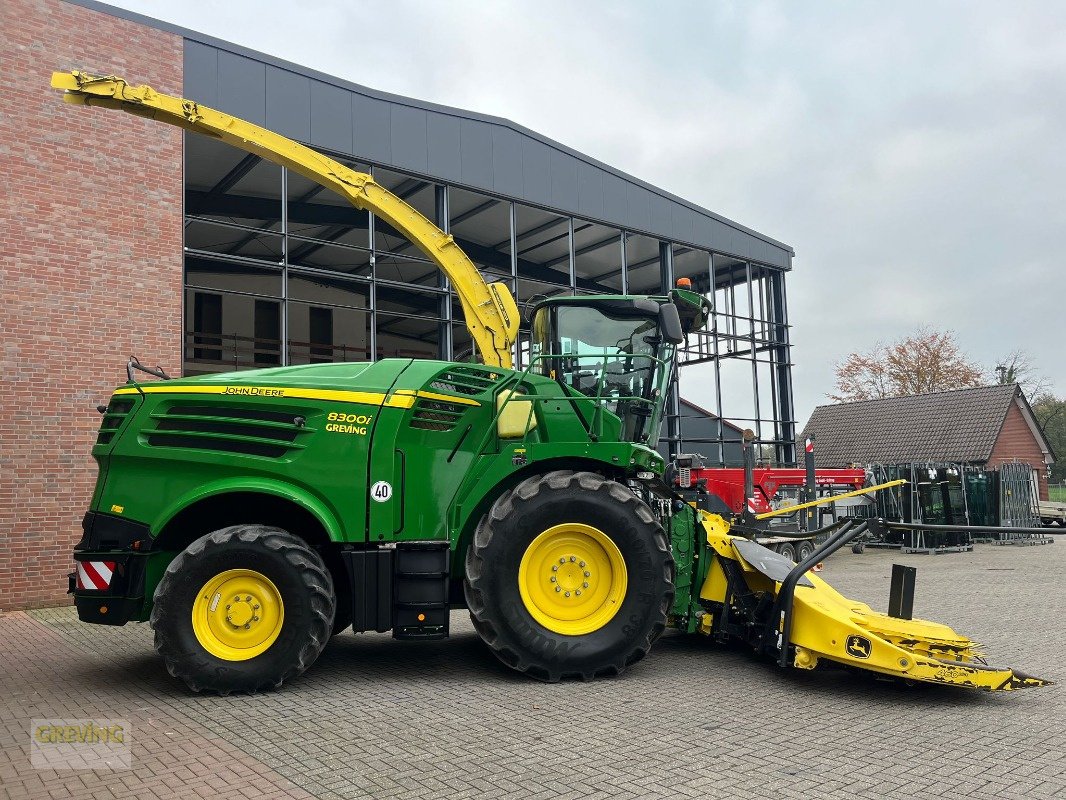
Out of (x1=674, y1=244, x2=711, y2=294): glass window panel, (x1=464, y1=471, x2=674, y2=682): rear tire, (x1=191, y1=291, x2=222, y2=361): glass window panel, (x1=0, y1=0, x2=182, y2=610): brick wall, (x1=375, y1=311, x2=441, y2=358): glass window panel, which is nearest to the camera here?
(x1=464, y1=471, x2=674, y2=682): rear tire

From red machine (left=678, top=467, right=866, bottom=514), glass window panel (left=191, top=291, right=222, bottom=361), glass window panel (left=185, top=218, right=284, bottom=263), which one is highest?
glass window panel (left=185, top=218, right=284, bottom=263)

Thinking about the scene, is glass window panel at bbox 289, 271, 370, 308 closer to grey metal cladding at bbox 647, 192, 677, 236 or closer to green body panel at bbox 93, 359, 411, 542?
grey metal cladding at bbox 647, 192, 677, 236

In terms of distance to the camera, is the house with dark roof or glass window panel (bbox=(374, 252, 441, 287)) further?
the house with dark roof

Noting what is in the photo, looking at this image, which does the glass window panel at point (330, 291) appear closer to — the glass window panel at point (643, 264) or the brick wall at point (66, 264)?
the glass window panel at point (643, 264)

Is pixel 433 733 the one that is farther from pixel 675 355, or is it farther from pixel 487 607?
pixel 675 355

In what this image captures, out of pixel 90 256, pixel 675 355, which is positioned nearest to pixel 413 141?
pixel 90 256

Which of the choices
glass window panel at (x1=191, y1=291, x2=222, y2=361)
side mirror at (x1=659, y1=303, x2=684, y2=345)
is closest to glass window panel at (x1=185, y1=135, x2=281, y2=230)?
glass window panel at (x1=191, y1=291, x2=222, y2=361)

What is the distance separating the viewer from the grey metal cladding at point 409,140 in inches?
557

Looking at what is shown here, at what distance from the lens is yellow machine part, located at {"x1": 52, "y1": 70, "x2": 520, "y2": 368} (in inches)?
339

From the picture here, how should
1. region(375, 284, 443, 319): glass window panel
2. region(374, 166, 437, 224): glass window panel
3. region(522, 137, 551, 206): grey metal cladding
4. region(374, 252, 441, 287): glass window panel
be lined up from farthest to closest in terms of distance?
region(375, 284, 443, 319): glass window panel
region(374, 252, 441, 287): glass window panel
region(522, 137, 551, 206): grey metal cladding
region(374, 166, 437, 224): glass window panel

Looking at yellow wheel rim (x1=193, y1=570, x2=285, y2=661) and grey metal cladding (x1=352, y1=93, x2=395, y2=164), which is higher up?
grey metal cladding (x1=352, y1=93, x2=395, y2=164)

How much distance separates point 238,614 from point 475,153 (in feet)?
37.5

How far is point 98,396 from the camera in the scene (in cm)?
1070

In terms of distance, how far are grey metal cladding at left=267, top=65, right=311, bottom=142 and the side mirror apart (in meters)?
8.31
